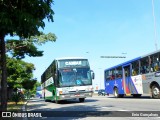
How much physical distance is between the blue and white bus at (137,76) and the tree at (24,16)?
49.7ft

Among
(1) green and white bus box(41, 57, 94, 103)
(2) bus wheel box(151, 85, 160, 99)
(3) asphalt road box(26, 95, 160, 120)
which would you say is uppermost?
(1) green and white bus box(41, 57, 94, 103)

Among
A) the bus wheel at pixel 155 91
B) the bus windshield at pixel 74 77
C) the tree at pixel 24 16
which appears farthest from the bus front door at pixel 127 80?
the tree at pixel 24 16

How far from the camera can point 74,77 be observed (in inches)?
1005

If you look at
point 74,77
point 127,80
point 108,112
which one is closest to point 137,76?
point 127,80

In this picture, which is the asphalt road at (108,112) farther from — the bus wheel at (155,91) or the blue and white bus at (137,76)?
the blue and white bus at (137,76)

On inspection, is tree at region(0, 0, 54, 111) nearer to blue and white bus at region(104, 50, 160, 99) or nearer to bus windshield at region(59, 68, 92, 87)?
blue and white bus at region(104, 50, 160, 99)

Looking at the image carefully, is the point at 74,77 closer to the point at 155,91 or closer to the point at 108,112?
the point at 155,91

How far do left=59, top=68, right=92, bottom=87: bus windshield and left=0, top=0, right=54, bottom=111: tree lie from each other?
614 inches

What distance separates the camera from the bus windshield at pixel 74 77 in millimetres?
25516

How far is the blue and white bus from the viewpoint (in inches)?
966

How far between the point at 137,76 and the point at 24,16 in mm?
19343

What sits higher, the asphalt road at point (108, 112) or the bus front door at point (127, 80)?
the bus front door at point (127, 80)

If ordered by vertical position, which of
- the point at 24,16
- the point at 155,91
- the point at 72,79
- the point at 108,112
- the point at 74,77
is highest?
the point at 24,16

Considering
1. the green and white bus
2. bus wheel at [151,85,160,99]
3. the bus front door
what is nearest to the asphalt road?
bus wheel at [151,85,160,99]
